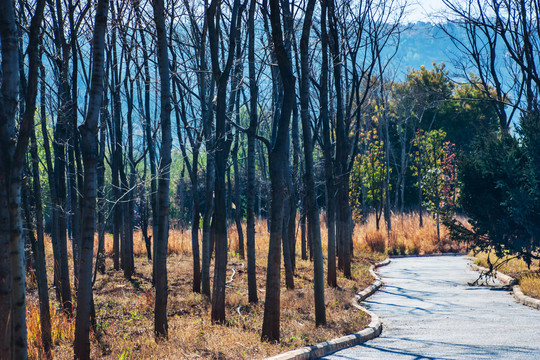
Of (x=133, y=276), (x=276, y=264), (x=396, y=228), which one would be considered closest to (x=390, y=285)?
(x=133, y=276)

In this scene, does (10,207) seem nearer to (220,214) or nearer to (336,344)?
(220,214)

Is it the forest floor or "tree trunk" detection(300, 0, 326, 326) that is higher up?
"tree trunk" detection(300, 0, 326, 326)

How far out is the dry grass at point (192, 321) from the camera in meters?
7.76

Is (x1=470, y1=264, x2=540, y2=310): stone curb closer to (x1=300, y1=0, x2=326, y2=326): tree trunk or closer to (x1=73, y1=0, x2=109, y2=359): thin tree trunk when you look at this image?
(x1=300, y1=0, x2=326, y2=326): tree trunk

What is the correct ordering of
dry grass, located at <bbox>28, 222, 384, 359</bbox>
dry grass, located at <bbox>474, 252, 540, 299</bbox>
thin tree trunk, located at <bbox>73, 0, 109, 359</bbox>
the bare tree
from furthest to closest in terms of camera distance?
1. dry grass, located at <bbox>474, 252, 540, 299</bbox>
2. dry grass, located at <bbox>28, 222, 384, 359</bbox>
3. thin tree trunk, located at <bbox>73, 0, 109, 359</bbox>
4. the bare tree

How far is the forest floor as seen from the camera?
779 centimetres

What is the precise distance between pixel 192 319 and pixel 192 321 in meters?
0.33

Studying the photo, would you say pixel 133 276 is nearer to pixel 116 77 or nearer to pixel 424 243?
pixel 116 77

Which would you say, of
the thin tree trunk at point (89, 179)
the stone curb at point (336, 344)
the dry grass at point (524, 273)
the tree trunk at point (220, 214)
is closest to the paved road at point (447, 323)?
the stone curb at point (336, 344)

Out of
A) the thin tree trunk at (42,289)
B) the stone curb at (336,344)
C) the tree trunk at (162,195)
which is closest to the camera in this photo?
the stone curb at (336,344)

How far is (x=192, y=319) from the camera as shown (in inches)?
407

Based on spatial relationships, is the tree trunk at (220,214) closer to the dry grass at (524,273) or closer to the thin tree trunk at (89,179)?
the thin tree trunk at (89,179)

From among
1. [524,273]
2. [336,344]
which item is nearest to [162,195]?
[336,344]

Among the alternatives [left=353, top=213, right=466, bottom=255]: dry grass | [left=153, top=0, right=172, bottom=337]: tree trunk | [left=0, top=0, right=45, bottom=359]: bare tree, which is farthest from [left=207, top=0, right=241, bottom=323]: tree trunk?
[left=353, top=213, right=466, bottom=255]: dry grass
